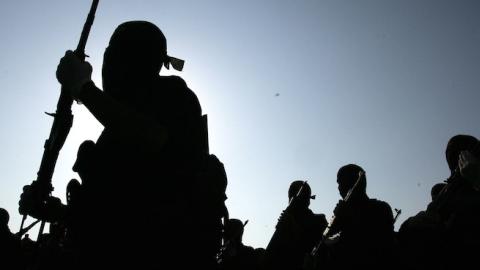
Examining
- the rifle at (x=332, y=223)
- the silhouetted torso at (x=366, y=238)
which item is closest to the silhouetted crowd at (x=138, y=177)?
the silhouetted torso at (x=366, y=238)

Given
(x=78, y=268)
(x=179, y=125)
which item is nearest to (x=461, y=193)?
(x=179, y=125)

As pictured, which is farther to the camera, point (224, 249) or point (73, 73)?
point (224, 249)

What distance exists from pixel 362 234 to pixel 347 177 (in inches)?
45.1

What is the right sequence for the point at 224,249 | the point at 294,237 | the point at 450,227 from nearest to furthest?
the point at 450,227 → the point at 294,237 → the point at 224,249

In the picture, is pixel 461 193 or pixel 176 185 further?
pixel 461 193

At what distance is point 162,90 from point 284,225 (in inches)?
197

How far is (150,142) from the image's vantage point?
4.99ft

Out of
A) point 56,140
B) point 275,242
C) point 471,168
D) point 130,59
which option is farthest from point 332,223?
point 130,59

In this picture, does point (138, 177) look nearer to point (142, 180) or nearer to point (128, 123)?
point (142, 180)

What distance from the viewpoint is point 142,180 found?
1593 millimetres

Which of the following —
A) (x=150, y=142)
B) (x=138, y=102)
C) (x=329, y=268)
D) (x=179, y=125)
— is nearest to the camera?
(x=150, y=142)

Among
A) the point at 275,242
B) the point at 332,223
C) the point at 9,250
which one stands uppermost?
the point at 332,223

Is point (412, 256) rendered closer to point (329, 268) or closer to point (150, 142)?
point (329, 268)

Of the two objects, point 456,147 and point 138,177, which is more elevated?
point 456,147
